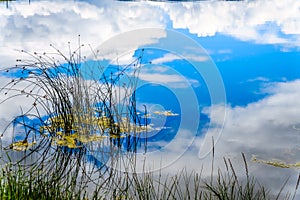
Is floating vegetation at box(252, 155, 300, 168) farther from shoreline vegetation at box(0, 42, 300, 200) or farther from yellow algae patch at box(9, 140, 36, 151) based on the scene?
yellow algae patch at box(9, 140, 36, 151)

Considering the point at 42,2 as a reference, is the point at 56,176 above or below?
below

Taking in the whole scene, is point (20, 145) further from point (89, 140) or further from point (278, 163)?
point (278, 163)

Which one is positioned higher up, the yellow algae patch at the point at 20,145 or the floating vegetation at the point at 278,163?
the yellow algae patch at the point at 20,145

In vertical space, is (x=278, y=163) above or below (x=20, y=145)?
below

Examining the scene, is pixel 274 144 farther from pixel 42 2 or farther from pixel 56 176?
pixel 42 2

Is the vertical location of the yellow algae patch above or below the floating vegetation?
above

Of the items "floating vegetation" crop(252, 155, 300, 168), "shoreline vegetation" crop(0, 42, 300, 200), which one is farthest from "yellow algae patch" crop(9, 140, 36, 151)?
"floating vegetation" crop(252, 155, 300, 168)

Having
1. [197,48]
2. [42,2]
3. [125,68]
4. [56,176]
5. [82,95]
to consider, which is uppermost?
[42,2]

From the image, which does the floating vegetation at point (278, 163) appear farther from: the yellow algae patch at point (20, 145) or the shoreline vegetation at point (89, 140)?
the yellow algae patch at point (20, 145)

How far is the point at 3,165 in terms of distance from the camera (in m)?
5.34

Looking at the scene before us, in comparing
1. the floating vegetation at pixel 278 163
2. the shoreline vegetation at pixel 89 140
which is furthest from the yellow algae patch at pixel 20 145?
the floating vegetation at pixel 278 163

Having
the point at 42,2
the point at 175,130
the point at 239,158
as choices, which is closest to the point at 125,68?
the point at 175,130

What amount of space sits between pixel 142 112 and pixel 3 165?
2837mm

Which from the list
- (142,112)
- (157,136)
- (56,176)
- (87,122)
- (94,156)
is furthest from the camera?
(142,112)
